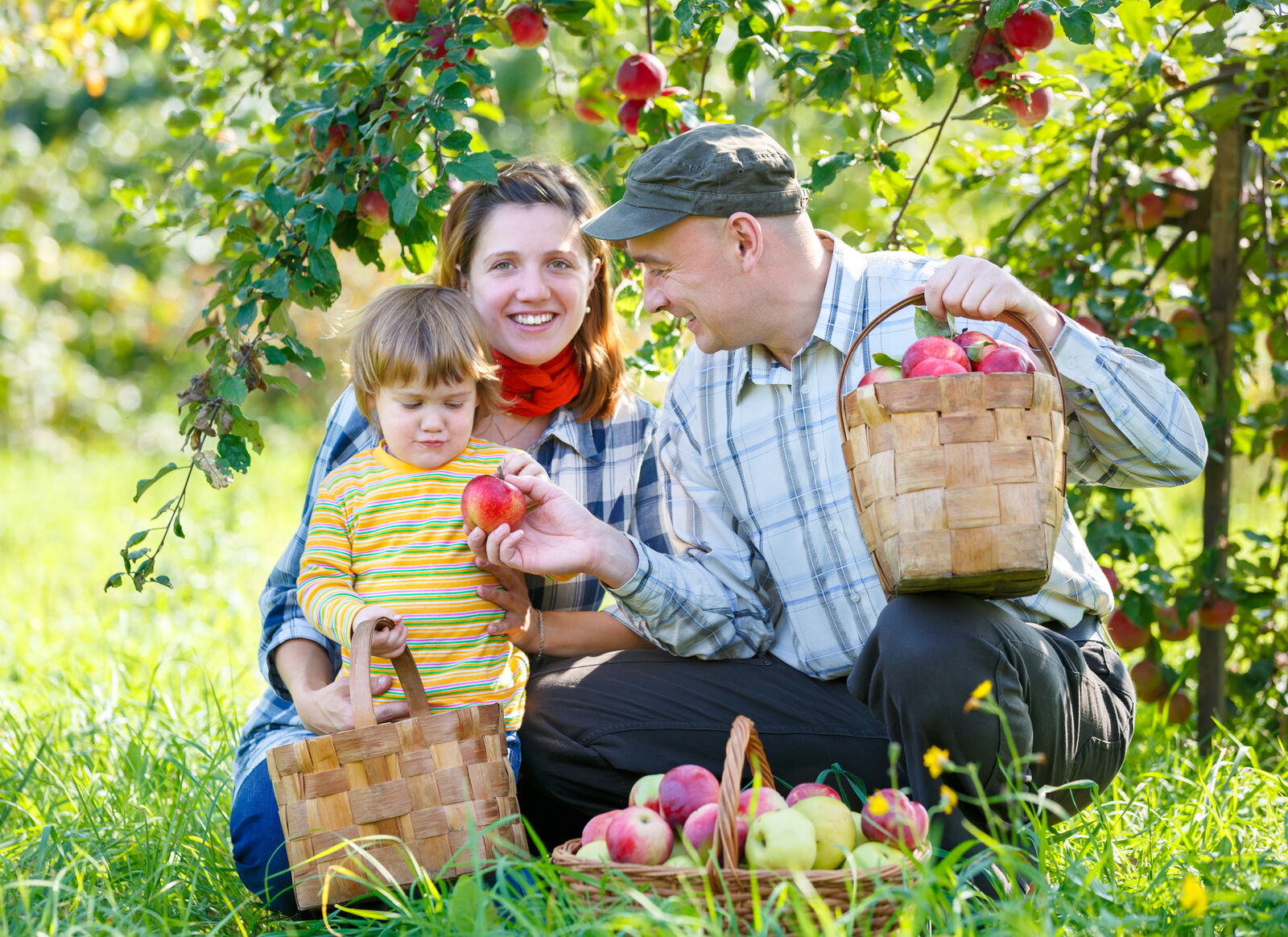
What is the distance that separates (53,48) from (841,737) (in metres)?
3.06

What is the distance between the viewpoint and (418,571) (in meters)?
2.03

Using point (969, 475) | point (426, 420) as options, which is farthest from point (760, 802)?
point (426, 420)

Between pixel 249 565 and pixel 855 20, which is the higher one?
pixel 855 20

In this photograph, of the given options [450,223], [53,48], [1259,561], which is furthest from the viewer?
[53,48]

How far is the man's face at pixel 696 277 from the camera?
2.09 m

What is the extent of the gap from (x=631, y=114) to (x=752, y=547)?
93 centimetres

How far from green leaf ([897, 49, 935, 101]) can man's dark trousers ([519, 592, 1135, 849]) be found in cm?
96

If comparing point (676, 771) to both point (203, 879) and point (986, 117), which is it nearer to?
point (203, 879)

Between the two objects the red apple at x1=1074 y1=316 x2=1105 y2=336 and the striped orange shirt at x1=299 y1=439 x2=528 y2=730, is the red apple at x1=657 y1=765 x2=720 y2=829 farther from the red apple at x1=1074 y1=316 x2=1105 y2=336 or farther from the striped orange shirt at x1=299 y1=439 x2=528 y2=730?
the red apple at x1=1074 y1=316 x2=1105 y2=336

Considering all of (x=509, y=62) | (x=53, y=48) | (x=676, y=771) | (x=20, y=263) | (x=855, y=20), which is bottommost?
(x=676, y=771)

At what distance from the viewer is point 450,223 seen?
2.41 m

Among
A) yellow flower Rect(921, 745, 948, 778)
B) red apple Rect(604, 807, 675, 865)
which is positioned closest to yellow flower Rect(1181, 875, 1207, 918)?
yellow flower Rect(921, 745, 948, 778)

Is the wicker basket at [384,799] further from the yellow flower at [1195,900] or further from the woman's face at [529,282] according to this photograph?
the yellow flower at [1195,900]

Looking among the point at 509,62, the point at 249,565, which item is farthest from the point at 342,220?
the point at 509,62
